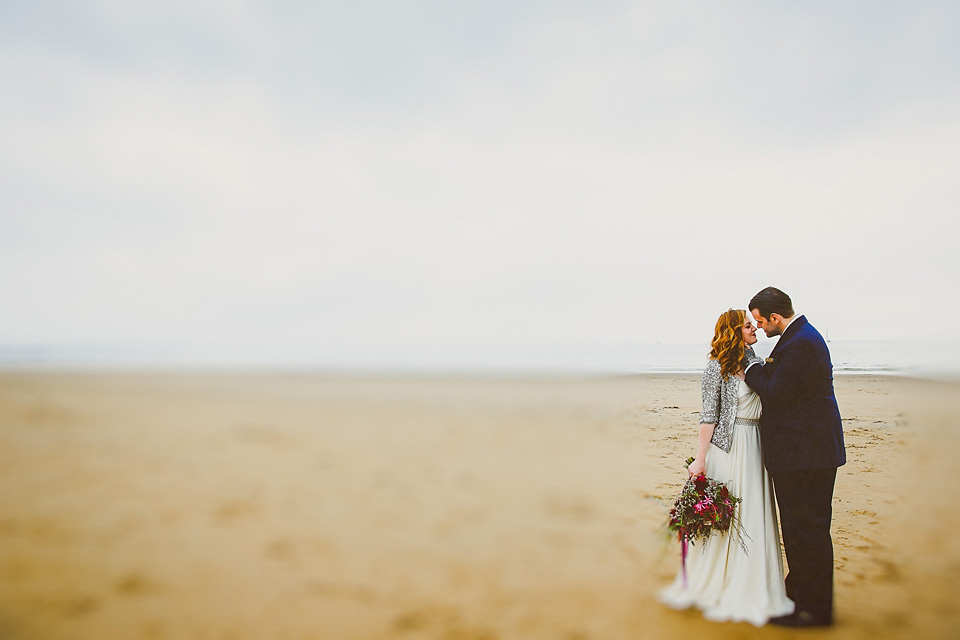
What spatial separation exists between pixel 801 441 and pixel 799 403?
21 centimetres

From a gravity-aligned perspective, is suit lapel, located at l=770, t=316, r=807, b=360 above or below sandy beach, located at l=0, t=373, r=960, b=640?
above

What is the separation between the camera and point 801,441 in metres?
3.37

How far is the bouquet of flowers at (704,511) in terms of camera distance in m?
3.51

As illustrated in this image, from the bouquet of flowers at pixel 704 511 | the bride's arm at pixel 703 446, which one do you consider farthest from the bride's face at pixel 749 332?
the bouquet of flowers at pixel 704 511

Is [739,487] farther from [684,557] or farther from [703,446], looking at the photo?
[684,557]

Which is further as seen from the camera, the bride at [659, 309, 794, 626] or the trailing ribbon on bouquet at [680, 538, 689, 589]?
the trailing ribbon on bouquet at [680, 538, 689, 589]

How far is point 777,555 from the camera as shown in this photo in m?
3.54

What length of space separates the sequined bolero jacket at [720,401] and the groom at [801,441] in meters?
0.13

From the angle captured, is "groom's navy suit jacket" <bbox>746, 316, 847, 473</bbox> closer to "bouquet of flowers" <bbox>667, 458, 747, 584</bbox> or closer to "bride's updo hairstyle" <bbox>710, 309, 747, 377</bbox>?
"bride's updo hairstyle" <bbox>710, 309, 747, 377</bbox>

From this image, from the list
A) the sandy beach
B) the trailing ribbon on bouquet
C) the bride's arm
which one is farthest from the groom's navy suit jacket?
the sandy beach

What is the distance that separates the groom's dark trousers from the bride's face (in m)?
0.14

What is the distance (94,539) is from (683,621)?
19.2 feet

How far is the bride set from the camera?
349cm

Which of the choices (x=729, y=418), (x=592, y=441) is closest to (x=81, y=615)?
(x=729, y=418)
